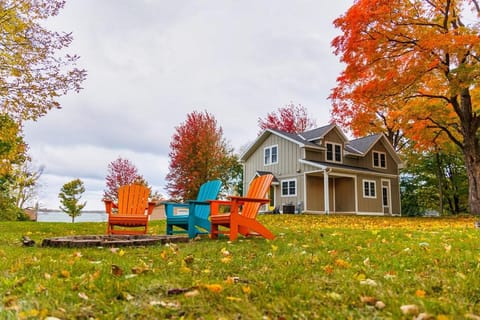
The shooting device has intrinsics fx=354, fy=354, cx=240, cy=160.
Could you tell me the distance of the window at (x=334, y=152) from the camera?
1808cm

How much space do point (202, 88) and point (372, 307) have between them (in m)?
16.5

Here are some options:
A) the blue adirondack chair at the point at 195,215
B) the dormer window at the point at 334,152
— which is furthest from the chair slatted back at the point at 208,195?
the dormer window at the point at 334,152

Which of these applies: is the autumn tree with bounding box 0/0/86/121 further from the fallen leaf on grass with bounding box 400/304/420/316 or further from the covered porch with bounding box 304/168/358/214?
the covered porch with bounding box 304/168/358/214

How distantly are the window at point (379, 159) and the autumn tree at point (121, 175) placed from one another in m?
16.4

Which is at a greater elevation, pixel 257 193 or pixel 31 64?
pixel 31 64

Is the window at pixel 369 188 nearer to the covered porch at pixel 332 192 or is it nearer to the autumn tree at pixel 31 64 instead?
the covered porch at pixel 332 192

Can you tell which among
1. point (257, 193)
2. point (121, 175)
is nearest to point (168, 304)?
point (257, 193)

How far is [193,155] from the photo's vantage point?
2170 centimetres

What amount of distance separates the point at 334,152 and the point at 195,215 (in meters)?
13.9

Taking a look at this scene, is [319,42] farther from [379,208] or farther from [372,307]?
[372,307]

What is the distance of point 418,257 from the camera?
9.86 feet

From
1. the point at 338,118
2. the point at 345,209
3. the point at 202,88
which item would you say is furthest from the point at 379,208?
the point at 202,88

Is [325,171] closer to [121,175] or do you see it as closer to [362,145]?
[362,145]

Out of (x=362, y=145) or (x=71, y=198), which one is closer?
(x=362, y=145)
